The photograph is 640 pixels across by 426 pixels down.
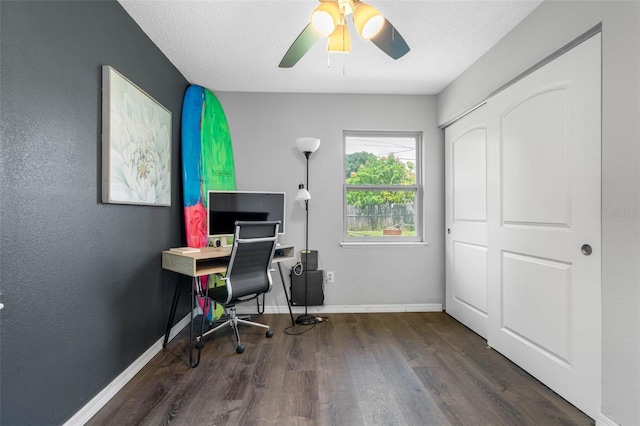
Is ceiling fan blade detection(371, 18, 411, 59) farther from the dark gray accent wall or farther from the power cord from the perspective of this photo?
the power cord

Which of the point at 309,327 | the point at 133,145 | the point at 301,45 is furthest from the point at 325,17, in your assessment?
→ the point at 309,327

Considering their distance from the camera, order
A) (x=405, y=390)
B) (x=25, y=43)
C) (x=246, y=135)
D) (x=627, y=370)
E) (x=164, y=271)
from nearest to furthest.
→ (x=25, y=43) < (x=627, y=370) < (x=405, y=390) < (x=164, y=271) < (x=246, y=135)

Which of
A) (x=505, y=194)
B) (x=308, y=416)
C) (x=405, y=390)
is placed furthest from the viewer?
(x=505, y=194)

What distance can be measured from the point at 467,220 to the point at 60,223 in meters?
2.95

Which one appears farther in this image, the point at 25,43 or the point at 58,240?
the point at 58,240

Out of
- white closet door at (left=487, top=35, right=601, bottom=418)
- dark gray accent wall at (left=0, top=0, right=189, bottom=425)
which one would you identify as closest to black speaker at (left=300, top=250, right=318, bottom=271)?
dark gray accent wall at (left=0, top=0, right=189, bottom=425)

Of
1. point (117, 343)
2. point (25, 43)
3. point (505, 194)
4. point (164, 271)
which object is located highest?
point (25, 43)

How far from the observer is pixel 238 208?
266cm

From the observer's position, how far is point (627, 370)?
1.27 meters

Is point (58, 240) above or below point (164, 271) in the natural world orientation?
above

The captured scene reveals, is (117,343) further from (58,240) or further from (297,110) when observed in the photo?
(297,110)

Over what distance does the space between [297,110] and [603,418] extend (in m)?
3.17

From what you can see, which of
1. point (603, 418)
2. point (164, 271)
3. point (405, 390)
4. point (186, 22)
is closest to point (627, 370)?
point (603, 418)

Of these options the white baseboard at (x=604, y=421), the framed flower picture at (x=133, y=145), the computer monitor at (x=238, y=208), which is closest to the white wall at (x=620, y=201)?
the white baseboard at (x=604, y=421)
